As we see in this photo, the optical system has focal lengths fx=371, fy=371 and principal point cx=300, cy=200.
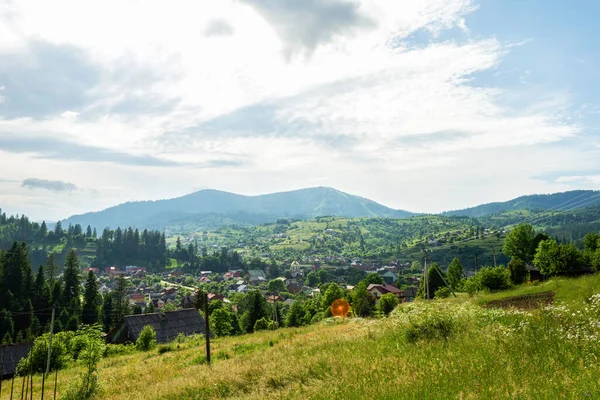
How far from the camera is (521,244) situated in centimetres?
5056

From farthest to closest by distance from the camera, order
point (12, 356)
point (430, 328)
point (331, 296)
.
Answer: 1. point (331, 296)
2. point (12, 356)
3. point (430, 328)

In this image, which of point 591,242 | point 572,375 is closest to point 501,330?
point 572,375

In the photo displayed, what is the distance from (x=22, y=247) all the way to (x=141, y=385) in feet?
301

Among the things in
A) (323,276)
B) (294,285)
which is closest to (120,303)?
(294,285)

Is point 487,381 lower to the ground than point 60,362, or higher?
higher

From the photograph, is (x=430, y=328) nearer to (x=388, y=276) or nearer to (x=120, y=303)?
(x=120, y=303)

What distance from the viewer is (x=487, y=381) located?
711cm

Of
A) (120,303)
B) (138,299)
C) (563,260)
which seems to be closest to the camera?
(563,260)

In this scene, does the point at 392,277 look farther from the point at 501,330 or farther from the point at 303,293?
the point at 501,330

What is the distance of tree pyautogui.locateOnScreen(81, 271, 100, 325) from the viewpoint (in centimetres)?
8237

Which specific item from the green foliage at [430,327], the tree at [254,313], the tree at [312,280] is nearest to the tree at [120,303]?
the tree at [254,313]

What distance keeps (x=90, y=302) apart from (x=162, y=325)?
37474 mm

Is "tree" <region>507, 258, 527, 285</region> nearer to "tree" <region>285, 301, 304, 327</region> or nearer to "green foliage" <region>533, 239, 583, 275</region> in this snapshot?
"green foliage" <region>533, 239, 583, 275</region>

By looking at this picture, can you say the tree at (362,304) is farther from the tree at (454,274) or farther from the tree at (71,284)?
the tree at (71,284)
